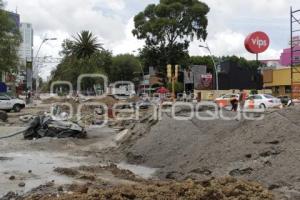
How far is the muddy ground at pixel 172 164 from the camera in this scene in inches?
403

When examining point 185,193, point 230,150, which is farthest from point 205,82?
point 185,193

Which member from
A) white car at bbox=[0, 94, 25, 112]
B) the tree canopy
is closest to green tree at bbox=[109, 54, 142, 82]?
the tree canopy

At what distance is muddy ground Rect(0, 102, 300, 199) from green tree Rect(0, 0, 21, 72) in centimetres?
2932

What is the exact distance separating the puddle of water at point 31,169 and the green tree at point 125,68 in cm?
10270

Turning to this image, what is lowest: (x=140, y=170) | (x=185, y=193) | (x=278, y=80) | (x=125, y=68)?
(x=140, y=170)

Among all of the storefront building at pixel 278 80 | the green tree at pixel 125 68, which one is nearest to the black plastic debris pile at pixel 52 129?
the storefront building at pixel 278 80

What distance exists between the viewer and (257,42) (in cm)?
5450

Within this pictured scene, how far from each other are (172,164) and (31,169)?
12.1 ft

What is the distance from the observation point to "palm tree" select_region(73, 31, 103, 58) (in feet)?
282

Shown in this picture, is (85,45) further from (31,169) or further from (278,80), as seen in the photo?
(31,169)

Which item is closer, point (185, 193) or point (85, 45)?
point (185, 193)

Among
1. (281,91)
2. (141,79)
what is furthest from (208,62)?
(281,91)

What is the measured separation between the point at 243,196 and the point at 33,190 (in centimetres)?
426

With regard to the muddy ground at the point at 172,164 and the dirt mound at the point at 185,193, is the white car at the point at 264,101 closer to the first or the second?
the muddy ground at the point at 172,164
